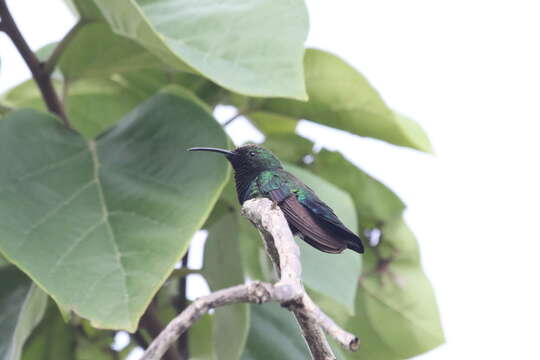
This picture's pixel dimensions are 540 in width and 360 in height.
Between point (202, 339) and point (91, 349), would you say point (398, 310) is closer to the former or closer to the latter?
point (202, 339)

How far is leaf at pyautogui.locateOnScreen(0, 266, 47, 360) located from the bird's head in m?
0.71

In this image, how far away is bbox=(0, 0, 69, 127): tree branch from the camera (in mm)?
1395

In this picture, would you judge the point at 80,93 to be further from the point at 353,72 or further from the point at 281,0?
the point at 281,0

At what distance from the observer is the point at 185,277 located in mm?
1586

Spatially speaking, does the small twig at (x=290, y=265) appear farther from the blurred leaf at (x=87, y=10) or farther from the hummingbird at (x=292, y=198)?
the blurred leaf at (x=87, y=10)

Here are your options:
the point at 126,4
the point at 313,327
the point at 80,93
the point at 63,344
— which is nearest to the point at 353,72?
the point at 126,4

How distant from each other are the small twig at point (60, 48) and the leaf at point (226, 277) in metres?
0.42

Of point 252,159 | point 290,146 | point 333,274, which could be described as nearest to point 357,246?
point 252,159

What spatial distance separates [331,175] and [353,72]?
0.24m

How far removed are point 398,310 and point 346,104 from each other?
0.42 m

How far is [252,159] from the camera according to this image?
665 mm

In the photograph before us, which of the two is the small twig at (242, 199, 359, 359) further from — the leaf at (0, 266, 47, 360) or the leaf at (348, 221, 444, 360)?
the leaf at (348, 221, 444, 360)

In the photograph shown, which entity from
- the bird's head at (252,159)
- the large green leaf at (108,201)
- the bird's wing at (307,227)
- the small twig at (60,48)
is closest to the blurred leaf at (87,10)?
the small twig at (60,48)

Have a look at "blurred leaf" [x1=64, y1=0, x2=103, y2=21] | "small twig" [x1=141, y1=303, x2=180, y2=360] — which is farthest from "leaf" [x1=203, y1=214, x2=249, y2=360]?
"blurred leaf" [x1=64, y1=0, x2=103, y2=21]
